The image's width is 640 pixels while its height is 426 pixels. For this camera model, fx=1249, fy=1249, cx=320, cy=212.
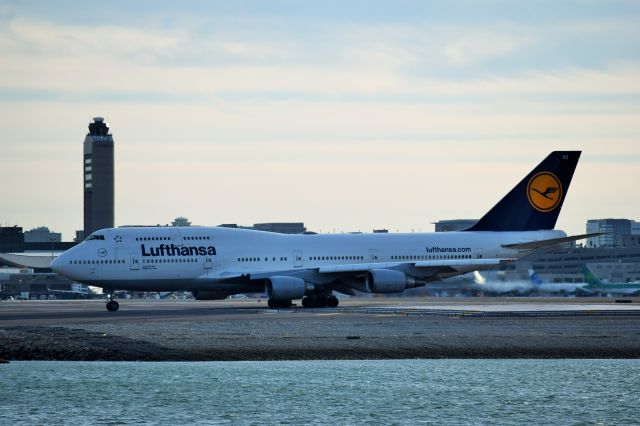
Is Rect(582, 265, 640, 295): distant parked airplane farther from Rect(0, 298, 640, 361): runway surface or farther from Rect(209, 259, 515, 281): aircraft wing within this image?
Rect(0, 298, 640, 361): runway surface

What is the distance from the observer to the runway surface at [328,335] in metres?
45.7

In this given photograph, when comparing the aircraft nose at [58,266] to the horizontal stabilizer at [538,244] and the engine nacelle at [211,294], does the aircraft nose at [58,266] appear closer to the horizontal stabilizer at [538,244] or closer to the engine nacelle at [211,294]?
the engine nacelle at [211,294]

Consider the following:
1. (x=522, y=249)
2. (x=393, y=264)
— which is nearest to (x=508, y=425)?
(x=393, y=264)

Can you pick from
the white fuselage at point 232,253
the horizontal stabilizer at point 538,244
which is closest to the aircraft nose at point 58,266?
the white fuselage at point 232,253

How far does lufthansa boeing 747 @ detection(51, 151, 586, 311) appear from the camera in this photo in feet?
230

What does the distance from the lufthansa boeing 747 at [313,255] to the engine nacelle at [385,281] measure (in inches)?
2.2

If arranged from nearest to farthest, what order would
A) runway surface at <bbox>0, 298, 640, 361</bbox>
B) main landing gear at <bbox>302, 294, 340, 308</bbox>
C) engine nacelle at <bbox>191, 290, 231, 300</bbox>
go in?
runway surface at <bbox>0, 298, 640, 361</bbox> → engine nacelle at <bbox>191, 290, 231, 300</bbox> → main landing gear at <bbox>302, 294, 340, 308</bbox>

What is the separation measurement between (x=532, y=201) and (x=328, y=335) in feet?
101

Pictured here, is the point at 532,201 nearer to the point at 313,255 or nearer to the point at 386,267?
the point at 386,267

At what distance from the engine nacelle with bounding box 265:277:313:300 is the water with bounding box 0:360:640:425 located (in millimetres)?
24447

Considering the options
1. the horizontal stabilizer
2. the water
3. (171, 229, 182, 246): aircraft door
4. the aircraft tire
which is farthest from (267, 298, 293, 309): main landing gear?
the water

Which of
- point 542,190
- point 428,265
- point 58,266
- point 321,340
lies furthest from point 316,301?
point 321,340

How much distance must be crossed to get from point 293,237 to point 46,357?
100ft

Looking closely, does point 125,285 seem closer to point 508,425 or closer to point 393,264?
point 393,264
